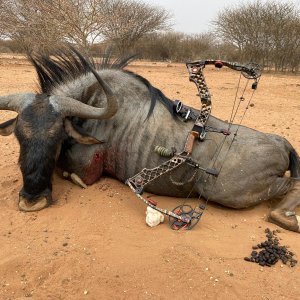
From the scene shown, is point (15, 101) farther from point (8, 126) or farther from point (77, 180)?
point (77, 180)

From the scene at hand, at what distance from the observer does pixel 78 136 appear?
4418 millimetres

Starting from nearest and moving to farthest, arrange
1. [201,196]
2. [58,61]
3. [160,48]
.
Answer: [201,196] < [58,61] < [160,48]

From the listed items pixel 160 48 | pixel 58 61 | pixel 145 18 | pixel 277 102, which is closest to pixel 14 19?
pixel 145 18

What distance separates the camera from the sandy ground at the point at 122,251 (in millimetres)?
3057

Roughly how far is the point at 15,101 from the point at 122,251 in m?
2.09

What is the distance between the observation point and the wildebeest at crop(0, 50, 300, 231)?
414 cm

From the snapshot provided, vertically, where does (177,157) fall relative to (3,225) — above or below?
above

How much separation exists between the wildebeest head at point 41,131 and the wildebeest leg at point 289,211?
80.9 inches

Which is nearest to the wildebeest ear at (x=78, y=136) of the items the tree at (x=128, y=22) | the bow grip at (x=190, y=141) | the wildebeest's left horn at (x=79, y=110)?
the wildebeest's left horn at (x=79, y=110)

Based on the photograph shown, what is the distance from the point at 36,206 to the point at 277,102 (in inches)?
349

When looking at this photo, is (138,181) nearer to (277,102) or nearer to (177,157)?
(177,157)

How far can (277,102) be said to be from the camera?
37.1 ft

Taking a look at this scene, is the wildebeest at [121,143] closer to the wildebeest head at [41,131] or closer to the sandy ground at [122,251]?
the wildebeest head at [41,131]

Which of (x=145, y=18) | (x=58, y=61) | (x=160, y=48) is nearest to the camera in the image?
(x=58, y=61)
